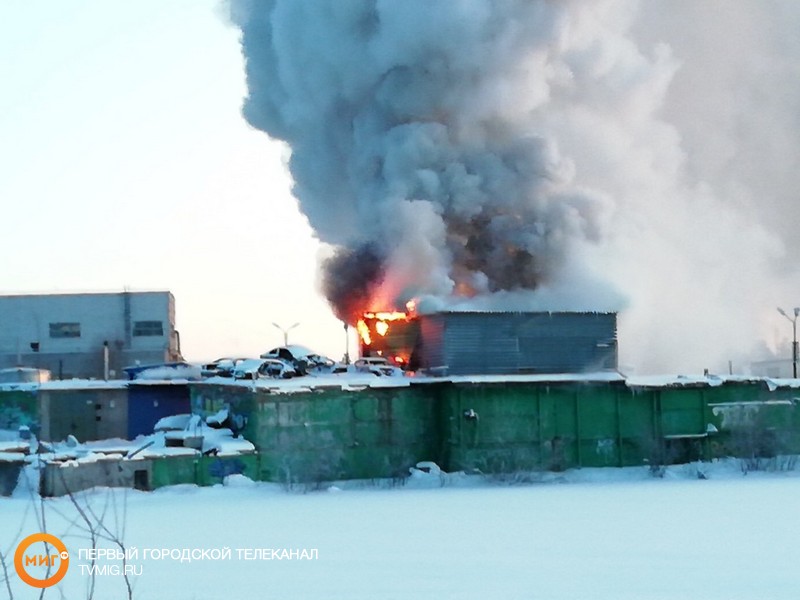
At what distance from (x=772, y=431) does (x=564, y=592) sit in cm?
2347

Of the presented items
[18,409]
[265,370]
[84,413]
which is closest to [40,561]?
[265,370]

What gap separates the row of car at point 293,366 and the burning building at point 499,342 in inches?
62.4

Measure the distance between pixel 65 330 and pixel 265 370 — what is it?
102 feet

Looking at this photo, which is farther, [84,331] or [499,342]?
[84,331]

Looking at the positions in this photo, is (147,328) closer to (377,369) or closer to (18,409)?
(18,409)

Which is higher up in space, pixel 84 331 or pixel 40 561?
pixel 84 331

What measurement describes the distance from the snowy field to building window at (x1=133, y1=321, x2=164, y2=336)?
34267 mm

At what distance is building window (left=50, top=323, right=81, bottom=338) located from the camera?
6119cm

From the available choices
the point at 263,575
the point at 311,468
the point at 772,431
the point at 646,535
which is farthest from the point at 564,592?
the point at 772,431

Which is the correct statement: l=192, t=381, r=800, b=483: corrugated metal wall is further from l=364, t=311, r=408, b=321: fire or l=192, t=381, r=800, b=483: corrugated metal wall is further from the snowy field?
l=364, t=311, r=408, b=321: fire

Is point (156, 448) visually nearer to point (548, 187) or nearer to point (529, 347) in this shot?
point (529, 347)

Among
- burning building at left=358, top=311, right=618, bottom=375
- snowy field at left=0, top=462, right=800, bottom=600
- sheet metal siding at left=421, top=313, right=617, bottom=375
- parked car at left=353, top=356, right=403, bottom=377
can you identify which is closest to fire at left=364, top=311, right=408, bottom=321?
burning building at left=358, top=311, right=618, bottom=375

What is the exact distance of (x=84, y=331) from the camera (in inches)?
2425

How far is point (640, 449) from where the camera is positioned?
33844 mm
